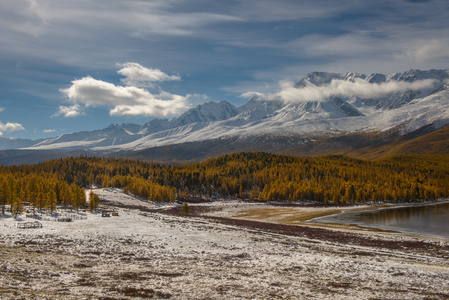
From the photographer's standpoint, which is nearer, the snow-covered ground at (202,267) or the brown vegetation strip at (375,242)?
Result: the snow-covered ground at (202,267)

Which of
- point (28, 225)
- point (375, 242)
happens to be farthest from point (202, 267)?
point (28, 225)

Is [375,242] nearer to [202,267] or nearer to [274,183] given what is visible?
[202,267]

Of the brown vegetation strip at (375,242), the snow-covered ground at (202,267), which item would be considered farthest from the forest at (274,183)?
the snow-covered ground at (202,267)

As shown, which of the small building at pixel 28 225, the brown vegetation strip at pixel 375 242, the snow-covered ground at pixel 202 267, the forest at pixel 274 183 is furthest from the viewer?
the forest at pixel 274 183

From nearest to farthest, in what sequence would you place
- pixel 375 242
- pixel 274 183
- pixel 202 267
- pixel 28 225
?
1. pixel 202 267
2. pixel 28 225
3. pixel 375 242
4. pixel 274 183

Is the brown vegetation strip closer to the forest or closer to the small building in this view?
the small building

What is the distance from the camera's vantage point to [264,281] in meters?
28.9

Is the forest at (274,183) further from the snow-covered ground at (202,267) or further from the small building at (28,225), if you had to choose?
the snow-covered ground at (202,267)

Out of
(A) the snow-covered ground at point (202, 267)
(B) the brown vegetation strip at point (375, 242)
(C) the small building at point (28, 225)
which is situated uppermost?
(C) the small building at point (28, 225)

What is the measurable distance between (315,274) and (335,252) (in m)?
12.9

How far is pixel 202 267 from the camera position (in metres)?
33.4

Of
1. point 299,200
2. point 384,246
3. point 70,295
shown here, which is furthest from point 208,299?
point 299,200

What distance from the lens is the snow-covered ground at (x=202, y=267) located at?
83.1 ft

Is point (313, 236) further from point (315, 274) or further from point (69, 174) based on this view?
point (69, 174)
